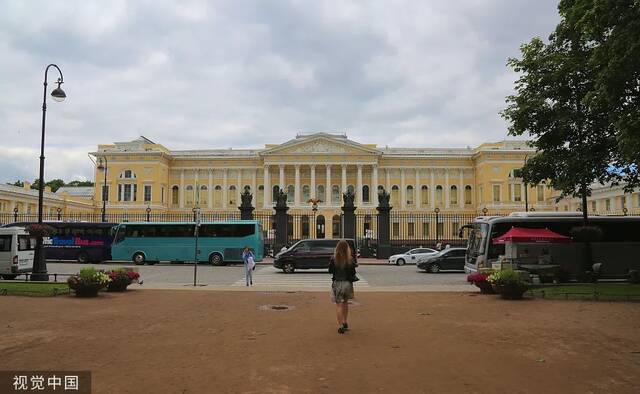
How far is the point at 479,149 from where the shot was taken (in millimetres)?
78000

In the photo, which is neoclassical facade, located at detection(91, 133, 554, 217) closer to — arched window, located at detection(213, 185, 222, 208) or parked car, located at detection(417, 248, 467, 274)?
arched window, located at detection(213, 185, 222, 208)

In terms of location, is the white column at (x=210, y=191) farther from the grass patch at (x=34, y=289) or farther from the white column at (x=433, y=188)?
the grass patch at (x=34, y=289)

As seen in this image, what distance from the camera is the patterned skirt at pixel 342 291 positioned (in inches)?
357

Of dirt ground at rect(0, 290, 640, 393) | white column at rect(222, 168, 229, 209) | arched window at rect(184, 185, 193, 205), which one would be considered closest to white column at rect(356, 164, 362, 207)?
white column at rect(222, 168, 229, 209)

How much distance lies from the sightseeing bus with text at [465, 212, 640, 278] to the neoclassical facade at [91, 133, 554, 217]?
183ft

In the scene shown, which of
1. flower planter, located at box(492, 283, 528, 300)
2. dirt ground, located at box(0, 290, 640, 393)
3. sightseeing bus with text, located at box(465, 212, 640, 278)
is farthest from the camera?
sightseeing bus with text, located at box(465, 212, 640, 278)

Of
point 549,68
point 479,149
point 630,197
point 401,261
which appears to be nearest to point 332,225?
point 479,149

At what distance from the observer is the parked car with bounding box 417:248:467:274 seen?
84.8ft

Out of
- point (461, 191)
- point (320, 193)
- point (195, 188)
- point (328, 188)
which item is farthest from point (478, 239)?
point (195, 188)

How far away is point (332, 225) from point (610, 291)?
207 feet

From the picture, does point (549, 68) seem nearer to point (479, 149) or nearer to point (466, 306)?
point (466, 306)

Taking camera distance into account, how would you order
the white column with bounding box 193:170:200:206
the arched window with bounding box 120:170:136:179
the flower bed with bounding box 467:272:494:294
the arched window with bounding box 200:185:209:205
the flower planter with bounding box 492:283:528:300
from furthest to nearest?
the arched window with bounding box 200:185:209:205 < the white column with bounding box 193:170:200:206 < the arched window with bounding box 120:170:136:179 < the flower bed with bounding box 467:272:494:294 < the flower planter with bounding box 492:283:528:300

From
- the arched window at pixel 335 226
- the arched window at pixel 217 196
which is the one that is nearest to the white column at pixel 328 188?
the arched window at pixel 335 226

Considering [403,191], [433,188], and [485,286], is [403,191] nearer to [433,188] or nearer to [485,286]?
[433,188]
